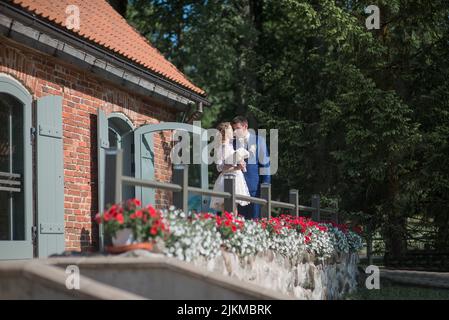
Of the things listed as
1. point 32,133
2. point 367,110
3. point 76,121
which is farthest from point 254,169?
point 367,110

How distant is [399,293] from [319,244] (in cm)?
215

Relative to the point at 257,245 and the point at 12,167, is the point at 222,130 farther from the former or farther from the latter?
the point at 12,167

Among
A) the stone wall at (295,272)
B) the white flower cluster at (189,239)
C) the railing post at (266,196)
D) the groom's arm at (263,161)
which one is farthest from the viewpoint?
the groom's arm at (263,161)

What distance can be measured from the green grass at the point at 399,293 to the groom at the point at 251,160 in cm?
223

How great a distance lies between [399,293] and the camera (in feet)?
39.8

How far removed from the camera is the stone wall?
25.6ft

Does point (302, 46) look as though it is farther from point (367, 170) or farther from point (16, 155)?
point (16, 155)

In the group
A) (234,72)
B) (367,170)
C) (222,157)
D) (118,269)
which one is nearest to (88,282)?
(118,269)

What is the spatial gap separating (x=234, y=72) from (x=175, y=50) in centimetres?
195

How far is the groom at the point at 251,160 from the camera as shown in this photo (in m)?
10.5

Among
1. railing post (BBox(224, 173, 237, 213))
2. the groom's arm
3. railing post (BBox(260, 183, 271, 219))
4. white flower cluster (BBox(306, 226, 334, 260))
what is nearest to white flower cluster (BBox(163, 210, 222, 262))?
railing post (BBox(224, 173, 237, 213))

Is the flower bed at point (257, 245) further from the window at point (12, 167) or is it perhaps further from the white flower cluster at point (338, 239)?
the window at point (12, 167)

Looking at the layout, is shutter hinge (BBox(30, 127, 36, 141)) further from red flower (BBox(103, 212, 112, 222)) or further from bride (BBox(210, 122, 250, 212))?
red flower (BBox(103, 212, 112, 222))

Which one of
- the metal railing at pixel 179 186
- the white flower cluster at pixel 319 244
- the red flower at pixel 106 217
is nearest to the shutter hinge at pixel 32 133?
the metal railing at pixel 179 186
